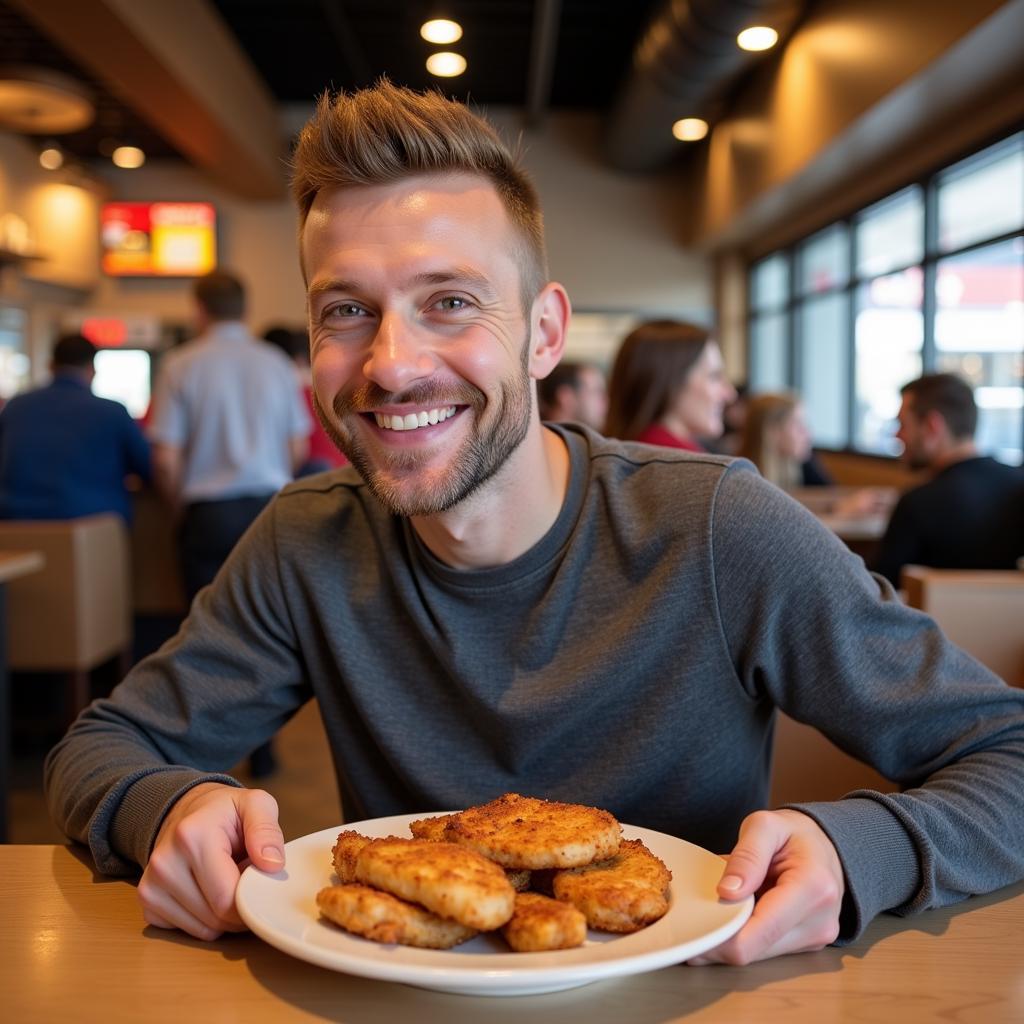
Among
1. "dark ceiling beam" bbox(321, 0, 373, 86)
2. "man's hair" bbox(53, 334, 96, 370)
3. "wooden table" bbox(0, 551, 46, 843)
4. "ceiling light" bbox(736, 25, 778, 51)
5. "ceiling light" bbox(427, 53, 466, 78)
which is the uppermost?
"dark ceiling beam" bbox(321, 0, 373, 86)

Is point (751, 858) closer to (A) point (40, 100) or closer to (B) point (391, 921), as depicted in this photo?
(B) point (391, 921)

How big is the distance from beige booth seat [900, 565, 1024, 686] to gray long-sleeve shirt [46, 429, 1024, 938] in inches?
25.3

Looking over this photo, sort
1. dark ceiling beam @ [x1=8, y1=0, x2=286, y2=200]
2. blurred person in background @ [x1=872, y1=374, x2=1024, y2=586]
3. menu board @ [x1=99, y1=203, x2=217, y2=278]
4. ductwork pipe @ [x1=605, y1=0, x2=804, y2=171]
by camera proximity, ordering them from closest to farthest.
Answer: blurred person in background @ [x1=872, y1=374, x2=1024, y2=586]
dark ceiling beam @ [x1=8, y1=0, x2=286, y2=200]
ductwork pipe @ [x1=605, y1=0, x2=804, y2=171]
menu board @ [x1=99, y1=203, x2=217, y2=278]

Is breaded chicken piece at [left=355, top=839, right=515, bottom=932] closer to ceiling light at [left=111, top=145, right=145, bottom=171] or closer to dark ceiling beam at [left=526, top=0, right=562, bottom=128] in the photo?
dark ceiling beam at [left=526, top=0, right=562, bottom=128]

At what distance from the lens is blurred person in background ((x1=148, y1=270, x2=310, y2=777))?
3.99 metres

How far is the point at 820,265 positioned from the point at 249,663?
325 inches

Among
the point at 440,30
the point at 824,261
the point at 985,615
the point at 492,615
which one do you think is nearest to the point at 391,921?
the point at 492,615

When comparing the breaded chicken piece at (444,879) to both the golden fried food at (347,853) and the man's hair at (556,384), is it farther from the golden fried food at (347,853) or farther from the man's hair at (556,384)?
the man's hair at (556,384)

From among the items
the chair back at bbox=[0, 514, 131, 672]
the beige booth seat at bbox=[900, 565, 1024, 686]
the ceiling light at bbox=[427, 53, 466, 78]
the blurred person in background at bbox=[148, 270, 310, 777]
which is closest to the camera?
the beige booth seat at bbox=[900, 565, 1024, 686]

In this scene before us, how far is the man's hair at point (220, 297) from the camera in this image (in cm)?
411

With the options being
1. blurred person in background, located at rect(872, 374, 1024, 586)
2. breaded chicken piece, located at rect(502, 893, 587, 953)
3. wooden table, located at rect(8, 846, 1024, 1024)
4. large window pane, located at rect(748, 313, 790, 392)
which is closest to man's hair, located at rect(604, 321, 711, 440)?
blurred person in background, located at rect(872, 374, 1024, 586)

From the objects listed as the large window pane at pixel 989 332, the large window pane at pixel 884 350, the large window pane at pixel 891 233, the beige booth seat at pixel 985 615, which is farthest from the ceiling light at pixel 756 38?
the beige booth seat at pixel 985 615

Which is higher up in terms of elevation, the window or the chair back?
the window

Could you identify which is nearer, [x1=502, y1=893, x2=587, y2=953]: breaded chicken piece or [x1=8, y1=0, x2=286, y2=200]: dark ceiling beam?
[x1=502, y1=893, x2=587, y2=953]: breaded chicken piece
